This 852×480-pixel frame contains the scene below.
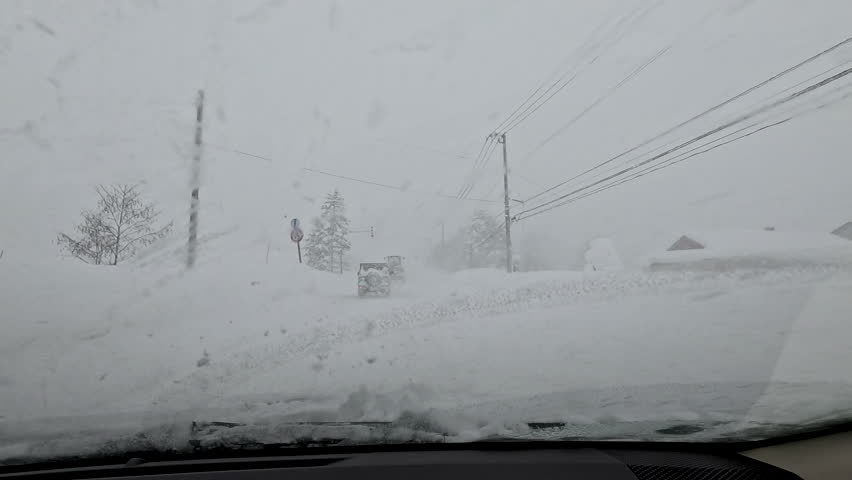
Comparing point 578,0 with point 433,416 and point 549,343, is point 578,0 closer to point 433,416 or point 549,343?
point 549,343

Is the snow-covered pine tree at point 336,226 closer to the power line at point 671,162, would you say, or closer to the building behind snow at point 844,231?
the power line at point 671,162

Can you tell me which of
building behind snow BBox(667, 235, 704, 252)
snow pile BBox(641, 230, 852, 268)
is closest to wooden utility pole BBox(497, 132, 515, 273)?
snow pile BBox(641, 230, 852, 268)

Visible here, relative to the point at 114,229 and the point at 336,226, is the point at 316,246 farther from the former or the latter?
the point at 114,229

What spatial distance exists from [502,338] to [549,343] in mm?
373

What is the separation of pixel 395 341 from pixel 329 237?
3.37 feet

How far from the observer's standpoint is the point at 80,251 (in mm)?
3039

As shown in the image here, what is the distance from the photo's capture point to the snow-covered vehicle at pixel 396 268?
12.7 feet

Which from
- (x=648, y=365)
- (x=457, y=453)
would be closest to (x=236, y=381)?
(x=457, y=453)

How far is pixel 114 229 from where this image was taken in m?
3.12

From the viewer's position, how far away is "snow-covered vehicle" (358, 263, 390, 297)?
3.76m

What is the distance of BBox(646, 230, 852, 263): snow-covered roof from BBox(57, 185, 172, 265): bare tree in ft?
13.3

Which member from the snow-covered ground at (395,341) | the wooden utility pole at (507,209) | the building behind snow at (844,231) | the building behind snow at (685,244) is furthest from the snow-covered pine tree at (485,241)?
the building behind snow at (844,231)

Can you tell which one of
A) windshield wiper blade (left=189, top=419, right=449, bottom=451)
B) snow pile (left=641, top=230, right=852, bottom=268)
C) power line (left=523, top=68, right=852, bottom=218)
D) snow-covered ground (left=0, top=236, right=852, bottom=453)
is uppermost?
power line (left=523, top=68, right=852, bottom=218)

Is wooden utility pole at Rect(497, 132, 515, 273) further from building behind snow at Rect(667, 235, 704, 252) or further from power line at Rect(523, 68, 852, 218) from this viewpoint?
building behind snow at Rect(667, 235, 704, 252)
